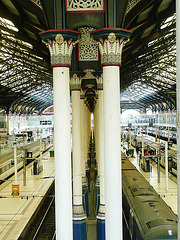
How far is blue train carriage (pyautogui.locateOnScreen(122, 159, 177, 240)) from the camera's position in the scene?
6.52m

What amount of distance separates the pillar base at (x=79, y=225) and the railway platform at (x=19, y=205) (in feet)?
7.23

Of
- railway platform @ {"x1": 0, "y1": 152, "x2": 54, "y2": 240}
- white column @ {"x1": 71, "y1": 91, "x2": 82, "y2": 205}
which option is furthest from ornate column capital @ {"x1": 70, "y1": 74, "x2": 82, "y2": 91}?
railway platform @ {"x1": 0, "y1": 152, "x2": 54, "y2": 240}

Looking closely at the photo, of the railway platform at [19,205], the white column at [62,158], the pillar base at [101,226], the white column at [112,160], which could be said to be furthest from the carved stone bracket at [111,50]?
the railway platform at [19,205]

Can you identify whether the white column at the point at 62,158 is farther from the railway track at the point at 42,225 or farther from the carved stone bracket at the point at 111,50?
the railway track at the point at 42,225

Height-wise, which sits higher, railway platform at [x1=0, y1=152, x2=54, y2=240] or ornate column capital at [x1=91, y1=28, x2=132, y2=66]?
ornate column capital at [x1=91, y1=28, x2=132, y2=66]

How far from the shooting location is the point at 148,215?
24.0 feet

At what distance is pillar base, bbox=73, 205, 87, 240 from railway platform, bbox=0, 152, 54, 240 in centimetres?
220

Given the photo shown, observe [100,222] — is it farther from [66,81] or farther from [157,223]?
[66,81]

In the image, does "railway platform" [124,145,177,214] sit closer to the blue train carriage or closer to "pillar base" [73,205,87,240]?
the blue train carriage

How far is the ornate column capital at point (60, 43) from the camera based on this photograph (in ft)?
19.4

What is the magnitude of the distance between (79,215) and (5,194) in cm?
696

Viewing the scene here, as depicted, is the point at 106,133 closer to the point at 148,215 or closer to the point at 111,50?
the point at 111,50

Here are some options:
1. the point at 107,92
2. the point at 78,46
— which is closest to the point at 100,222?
the point at 107,92

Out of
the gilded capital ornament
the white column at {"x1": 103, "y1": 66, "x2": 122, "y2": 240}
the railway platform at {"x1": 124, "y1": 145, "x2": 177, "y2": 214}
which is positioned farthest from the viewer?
the railway platform at {"x1": 124, "y1": 145, "x2": 177, "y2": 214}
